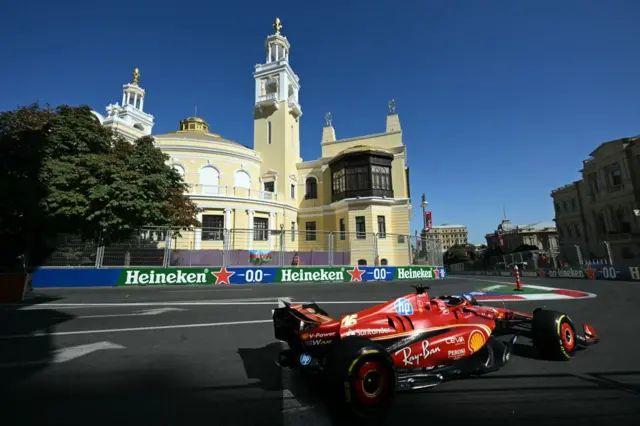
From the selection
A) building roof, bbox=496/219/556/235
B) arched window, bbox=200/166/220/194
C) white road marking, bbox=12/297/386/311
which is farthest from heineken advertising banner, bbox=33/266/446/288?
building roof, bbox=496/219/556/235

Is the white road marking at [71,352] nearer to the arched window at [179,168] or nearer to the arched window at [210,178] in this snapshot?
the arched window at [210,178]

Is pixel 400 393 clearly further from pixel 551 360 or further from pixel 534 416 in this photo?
pixel 551 360

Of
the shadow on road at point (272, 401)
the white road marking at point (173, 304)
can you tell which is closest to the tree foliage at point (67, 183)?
the white road marking at point (173, 304)

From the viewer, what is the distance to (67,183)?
580 inches

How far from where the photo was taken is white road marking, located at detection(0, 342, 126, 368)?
4113mm

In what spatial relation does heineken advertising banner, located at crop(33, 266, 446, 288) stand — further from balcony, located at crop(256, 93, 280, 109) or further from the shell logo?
balcony, located at crop(256, 93, 280, 109)

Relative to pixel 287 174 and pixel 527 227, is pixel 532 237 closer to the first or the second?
pixel 527 227

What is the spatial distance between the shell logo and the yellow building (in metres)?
17.3

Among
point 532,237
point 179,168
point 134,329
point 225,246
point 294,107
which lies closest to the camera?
point 134,329

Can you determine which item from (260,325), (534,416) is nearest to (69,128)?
(260,325)

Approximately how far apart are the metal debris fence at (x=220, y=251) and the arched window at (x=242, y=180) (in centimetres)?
1447

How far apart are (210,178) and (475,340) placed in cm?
2960

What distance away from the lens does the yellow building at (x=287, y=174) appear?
1116 inches

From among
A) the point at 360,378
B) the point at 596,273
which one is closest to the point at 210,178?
the point at 360,378
